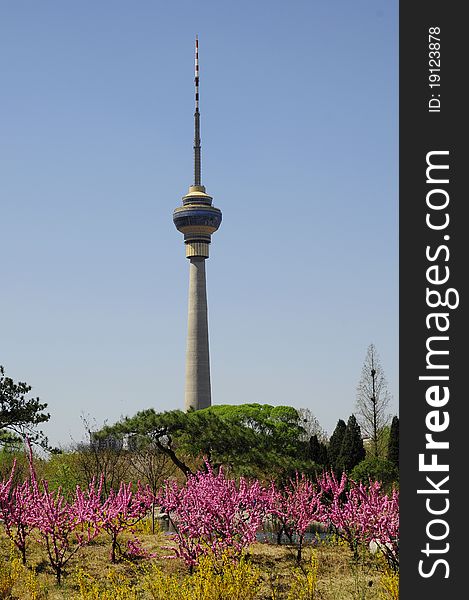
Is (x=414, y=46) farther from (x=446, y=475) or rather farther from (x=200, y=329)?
(x=200, y=329)

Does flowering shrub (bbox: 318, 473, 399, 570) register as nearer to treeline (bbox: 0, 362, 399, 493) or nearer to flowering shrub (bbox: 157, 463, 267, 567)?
flowering shrub (bbox: 157, 463, 267, 567)

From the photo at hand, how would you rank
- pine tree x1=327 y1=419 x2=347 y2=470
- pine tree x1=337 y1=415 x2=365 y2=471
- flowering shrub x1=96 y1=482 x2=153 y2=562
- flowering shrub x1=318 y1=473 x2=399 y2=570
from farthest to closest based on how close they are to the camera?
1. pine tree x1=327 y1=419 x2=347 y2=470
2. pine tree x1=337 y1=415 x2=365 y2=471
3. flowering shrub x1=96 y1=482 x2=153 y2=562
4. flowering shrub x1=318 y1=473 x2=399 y2=570

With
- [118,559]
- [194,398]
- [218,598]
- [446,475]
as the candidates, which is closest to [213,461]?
[118,559]

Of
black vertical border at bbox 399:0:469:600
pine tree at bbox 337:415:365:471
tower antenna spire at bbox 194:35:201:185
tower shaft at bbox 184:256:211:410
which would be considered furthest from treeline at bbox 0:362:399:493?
tower antenna spire at bbox 194:35:201:185

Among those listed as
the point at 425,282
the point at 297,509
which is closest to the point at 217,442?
the point at 297,509

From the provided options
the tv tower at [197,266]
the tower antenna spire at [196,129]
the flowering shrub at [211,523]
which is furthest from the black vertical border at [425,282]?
the tower antenna spire at [196,129]

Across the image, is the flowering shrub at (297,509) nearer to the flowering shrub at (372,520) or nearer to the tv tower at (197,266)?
the flowering shrub at (372,520)
